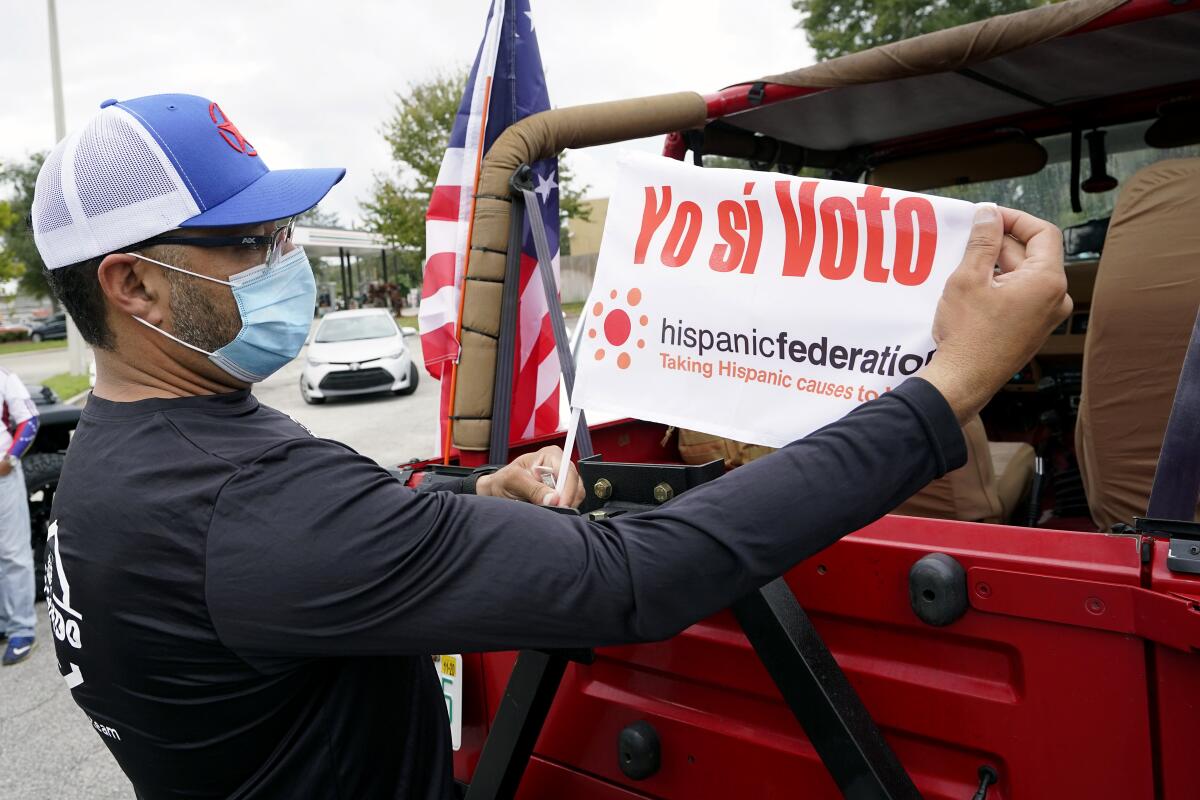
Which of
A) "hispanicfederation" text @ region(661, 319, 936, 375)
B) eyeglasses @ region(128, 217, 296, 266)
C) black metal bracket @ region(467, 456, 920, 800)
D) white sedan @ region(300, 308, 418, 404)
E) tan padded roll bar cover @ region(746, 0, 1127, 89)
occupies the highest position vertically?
tan padded roll bar cover @ region(746, 0, 1127, 89)

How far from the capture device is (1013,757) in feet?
4.50

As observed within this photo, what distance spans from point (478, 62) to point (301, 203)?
1.63m

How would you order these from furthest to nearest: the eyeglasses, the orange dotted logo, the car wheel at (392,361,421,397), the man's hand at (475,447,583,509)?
the car wheel at (392,361,421,397) → the man's hand at (475,447,583,509) → the orange dotted logo → the eyeglasses

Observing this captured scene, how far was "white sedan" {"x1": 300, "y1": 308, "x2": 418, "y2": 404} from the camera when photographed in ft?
48.6

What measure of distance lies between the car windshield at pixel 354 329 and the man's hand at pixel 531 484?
47.4 feet

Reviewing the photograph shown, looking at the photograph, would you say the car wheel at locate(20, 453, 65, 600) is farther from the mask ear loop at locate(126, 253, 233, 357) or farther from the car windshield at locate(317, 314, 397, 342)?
the car windshield at locate(317, 314, 397, 342)

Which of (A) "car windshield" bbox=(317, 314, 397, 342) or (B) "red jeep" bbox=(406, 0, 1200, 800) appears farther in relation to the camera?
(A) "car windshield" bbox=(317, 314, 397, 342)

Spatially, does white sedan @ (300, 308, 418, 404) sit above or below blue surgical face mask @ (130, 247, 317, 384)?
below

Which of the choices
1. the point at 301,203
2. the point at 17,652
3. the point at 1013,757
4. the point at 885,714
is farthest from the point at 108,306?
the point at 17,652

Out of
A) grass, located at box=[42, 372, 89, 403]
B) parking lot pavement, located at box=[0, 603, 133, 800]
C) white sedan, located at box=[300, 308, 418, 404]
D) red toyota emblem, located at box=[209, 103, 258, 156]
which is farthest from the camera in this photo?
grass, located at box=[42, 372, 89, 403]

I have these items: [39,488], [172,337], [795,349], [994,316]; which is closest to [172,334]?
[172,337]

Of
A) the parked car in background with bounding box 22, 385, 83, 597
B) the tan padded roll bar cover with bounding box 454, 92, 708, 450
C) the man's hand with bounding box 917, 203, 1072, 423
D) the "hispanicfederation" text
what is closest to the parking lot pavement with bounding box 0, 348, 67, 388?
the parked car in background with bounding box 22, 385, 83, 597

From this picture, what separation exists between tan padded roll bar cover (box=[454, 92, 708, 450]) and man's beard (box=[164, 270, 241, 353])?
1.18 metres

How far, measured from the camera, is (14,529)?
5137 mm
